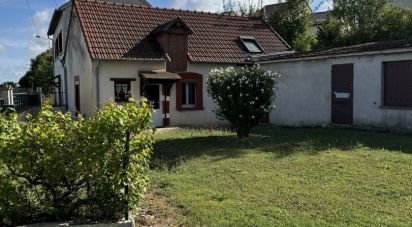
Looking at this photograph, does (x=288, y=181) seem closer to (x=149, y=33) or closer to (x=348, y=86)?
(x=348, y=86)

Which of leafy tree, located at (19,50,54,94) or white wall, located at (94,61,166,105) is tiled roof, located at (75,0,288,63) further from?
leafy tree, located at (19,50,54,94)

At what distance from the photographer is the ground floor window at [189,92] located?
2122 centimetres

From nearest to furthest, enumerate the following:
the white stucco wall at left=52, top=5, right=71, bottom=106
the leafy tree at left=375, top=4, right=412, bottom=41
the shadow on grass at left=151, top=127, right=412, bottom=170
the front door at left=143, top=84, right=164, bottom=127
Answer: the shadow on grass at left=151, top=127, right=412, bottom=170
the front door at left=143, top=84, right=164, bottom=127
the white stucco wall at left=52, top=5, right=71, bottom=106
the leafy tree at left=375, top=4, right=412, bottom=41

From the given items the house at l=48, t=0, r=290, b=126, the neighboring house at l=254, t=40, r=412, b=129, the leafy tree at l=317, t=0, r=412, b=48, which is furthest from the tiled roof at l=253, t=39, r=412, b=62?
the leafy tree at l=317, t=0, r=412, b=48

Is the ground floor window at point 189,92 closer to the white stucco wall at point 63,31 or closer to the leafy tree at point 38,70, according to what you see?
the white stucco wall at point 63,31

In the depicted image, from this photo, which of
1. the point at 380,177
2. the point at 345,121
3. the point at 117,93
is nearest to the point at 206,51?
the point at 117,93

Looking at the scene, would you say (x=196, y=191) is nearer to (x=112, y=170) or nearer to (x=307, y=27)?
(x=112, y=170)

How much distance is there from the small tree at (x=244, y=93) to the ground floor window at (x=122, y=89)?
23.5ft

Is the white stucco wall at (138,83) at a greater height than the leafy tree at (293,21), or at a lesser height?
lesser

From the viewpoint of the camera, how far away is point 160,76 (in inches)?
778

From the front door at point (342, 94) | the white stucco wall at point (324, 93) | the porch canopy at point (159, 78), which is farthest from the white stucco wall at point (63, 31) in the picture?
the front door at point (342, 94)

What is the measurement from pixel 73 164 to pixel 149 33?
16586mm

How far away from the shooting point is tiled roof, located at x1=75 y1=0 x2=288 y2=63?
65.4ft

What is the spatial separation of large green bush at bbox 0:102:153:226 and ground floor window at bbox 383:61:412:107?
11416 mm
